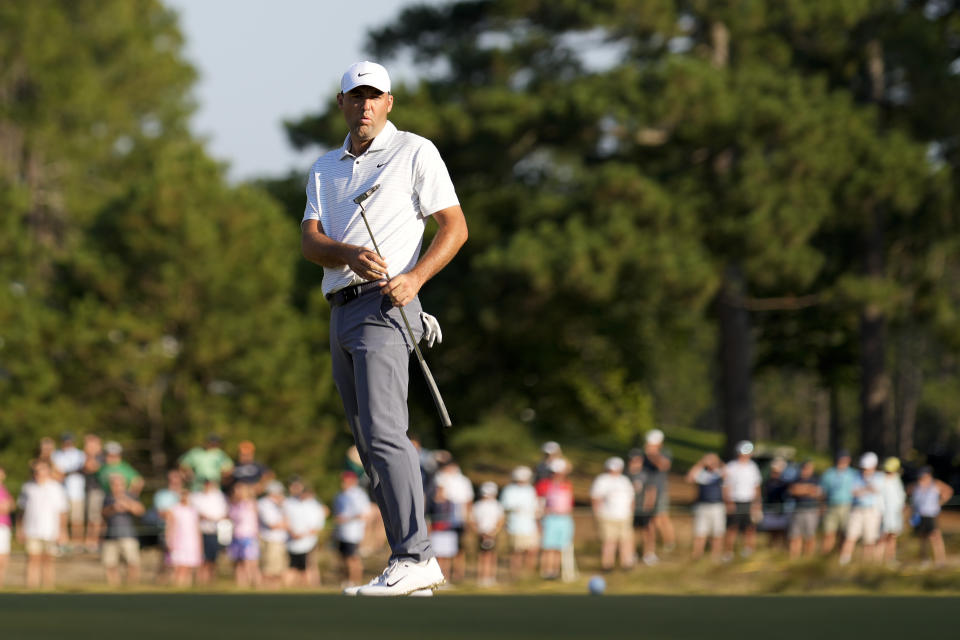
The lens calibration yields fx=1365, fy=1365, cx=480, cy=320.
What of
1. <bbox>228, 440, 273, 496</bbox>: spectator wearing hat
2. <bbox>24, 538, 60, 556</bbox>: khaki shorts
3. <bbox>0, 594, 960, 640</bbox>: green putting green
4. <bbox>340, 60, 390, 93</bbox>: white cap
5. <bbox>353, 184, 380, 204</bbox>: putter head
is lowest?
<bbox>0, 594, 960, 640</bbox>: green putting green

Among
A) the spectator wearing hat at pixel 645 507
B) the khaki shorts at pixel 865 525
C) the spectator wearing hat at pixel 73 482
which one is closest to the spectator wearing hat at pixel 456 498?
the spectator wearing hat at pixel 645 507

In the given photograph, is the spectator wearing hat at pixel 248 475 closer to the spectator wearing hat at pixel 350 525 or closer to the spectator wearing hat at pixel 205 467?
the spectator wearing hat at pixel 205 467

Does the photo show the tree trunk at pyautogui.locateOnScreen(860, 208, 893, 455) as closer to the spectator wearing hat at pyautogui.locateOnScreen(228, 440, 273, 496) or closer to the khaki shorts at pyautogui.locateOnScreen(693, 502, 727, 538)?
the khaki shorts at pyautogui.locateOnScreen(693, 502, 727, 538)

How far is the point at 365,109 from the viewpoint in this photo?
14.0ft

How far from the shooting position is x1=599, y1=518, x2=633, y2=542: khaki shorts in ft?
62.6

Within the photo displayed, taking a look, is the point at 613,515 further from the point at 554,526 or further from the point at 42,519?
the point at 42,519

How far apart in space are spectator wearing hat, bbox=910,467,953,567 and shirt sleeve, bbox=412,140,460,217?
52.1 feet

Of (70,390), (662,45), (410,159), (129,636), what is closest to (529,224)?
(662,45)

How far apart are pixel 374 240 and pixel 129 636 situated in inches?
81.4

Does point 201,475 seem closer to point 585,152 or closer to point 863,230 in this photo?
point 585,152

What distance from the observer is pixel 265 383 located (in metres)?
28.6

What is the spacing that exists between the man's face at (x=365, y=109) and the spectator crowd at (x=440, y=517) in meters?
12.0

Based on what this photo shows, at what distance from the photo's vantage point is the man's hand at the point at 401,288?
409cm

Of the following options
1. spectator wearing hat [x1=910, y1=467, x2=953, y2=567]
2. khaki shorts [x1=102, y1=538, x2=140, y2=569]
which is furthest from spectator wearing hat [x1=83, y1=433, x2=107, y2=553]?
spectator wearing hat [x1=910, y1=467, x2=953, y2=567]
